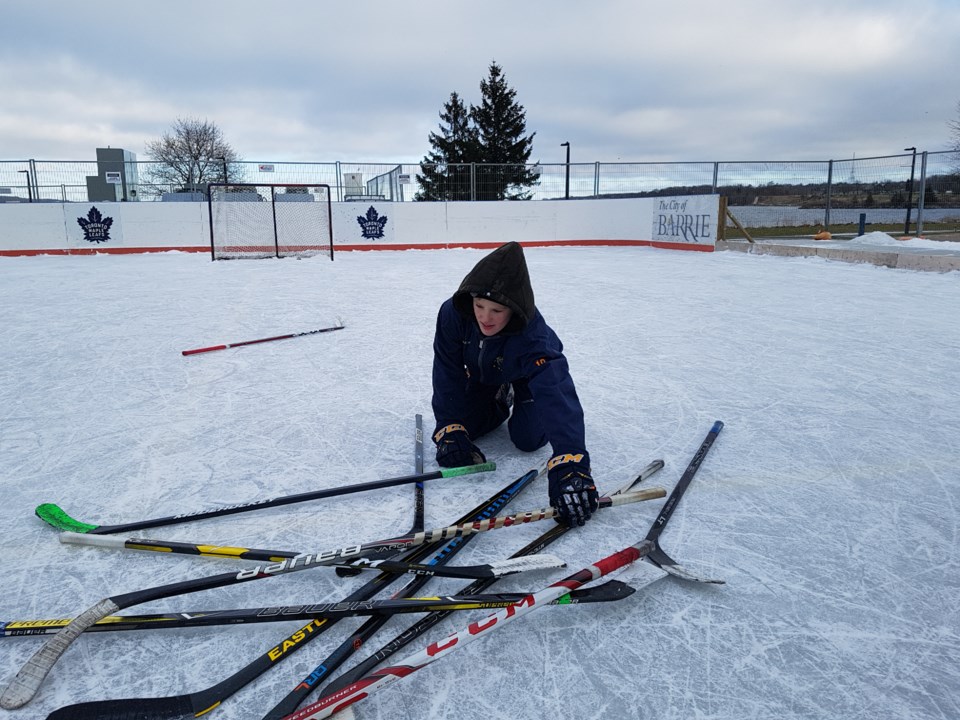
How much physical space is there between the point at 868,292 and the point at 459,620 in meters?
6.80

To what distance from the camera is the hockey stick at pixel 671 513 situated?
167cm

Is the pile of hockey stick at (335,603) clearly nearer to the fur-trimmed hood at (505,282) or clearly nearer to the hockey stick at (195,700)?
the hockey stick at (195,700)

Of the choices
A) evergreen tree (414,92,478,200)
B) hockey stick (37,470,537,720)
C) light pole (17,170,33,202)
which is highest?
evergreen tree (414,92,478,200)

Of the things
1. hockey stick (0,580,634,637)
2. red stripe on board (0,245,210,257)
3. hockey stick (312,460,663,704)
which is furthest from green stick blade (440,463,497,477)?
red stripe on board (0,245,210,257)

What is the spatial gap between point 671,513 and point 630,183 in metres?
13.4

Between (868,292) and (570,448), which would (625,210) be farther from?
(570,448)

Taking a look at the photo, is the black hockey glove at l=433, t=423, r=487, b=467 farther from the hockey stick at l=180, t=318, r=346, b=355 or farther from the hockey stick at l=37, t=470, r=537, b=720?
the hockey stick at l=180, t=318, r=346, b=355

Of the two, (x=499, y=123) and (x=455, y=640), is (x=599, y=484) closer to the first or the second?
(x=455, y=640)

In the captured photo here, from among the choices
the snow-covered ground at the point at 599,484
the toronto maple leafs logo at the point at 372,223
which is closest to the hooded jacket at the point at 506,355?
the snow-covered ground at the point at 599,484

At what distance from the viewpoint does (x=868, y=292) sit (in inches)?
268

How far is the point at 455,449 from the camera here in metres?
2.35

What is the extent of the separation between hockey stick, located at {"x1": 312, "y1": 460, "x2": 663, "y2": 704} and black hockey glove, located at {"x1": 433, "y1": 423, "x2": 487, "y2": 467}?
53 centimetres

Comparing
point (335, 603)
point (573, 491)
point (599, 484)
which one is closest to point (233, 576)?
point (335, 603)

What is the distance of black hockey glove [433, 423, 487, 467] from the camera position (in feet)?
7.72
